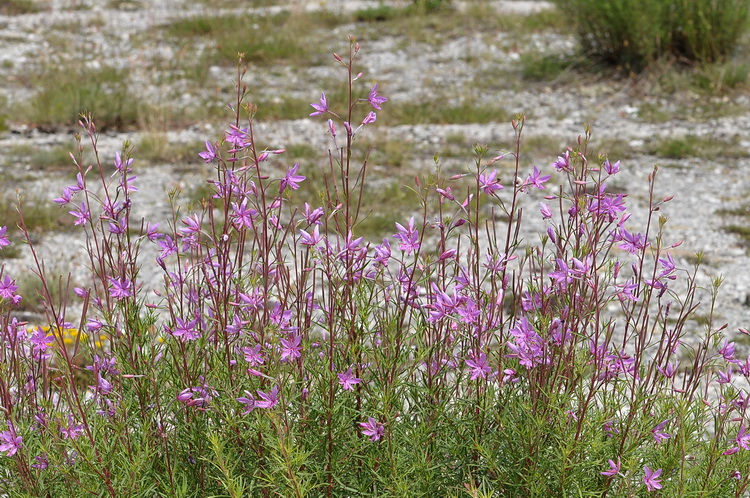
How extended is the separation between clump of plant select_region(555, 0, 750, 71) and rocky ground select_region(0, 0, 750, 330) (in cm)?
42

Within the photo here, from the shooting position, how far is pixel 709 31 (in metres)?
8.98

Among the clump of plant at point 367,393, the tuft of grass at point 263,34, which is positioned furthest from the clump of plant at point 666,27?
the clump of plant at point 367,393

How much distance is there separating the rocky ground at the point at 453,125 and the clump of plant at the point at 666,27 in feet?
1.38

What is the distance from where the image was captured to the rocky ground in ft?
20.3

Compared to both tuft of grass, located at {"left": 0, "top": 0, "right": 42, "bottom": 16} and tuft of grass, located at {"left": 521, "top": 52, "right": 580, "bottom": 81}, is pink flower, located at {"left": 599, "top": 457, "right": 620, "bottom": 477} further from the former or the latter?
tuft of grass, located at {"left": 0, "top": 0, "right": 42, "bottom": 16}

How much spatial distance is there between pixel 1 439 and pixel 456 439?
1.22m

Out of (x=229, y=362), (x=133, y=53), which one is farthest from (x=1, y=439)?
(x=133, y=53)

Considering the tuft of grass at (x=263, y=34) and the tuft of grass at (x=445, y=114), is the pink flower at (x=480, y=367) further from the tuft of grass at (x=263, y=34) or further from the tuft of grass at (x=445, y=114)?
the tuft of grass at (x=263, y=34)

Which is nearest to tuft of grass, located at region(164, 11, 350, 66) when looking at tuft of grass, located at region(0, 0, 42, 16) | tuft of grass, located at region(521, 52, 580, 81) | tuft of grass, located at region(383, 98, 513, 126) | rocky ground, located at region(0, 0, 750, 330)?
rocky ground, located at region(0, 0, 750, 330)

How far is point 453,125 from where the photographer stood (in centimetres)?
869

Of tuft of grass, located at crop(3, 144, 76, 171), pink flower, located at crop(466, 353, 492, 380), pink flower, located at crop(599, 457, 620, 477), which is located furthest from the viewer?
tuft of grass, located at crop(3, 144, 76, 171)

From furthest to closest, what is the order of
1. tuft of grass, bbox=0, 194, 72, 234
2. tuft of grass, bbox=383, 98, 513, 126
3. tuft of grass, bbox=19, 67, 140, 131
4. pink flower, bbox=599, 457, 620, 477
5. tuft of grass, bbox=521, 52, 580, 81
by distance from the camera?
tuft of grass, bbox=521, 52, 580, 81 → tuft of grass, bbox=383, 98, 513, 126 → tuft of grass, bbox=19, 67, 140, 131 → tuft of grass, bbox=0, 194, 72, 234 → pink flower, bbox=599, 457, 620, 477

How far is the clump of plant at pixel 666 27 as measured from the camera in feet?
29.8

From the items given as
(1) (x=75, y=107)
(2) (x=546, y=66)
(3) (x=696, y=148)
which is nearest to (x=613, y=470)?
(3) (x=696, y=148)
